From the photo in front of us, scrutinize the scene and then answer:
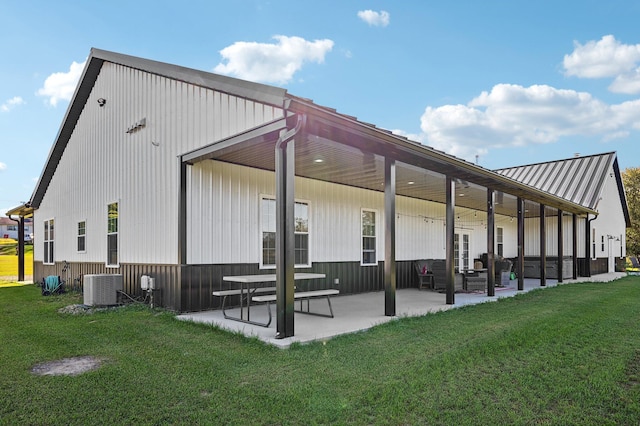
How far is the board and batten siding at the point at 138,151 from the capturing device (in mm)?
7109

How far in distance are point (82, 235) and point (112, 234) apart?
242cm

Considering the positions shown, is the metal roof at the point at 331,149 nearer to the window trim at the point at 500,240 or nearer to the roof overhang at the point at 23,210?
the roof overhang at the point at 23,210

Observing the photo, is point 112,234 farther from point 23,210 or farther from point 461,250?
point 461,250

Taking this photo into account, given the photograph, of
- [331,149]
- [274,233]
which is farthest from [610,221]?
[331,149]

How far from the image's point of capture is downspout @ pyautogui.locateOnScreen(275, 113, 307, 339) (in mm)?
5297

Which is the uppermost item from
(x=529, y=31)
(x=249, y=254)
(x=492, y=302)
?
(x=529, y=31)

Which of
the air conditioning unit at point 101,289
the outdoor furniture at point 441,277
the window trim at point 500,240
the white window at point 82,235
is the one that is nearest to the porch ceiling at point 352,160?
the outdoor furniture at point 441,277

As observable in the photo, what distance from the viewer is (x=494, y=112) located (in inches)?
1174

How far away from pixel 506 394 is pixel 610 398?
793mm

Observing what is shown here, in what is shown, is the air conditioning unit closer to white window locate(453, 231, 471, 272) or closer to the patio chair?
the patio chair

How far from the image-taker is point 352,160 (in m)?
7.88

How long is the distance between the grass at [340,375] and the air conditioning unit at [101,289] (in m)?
1.64

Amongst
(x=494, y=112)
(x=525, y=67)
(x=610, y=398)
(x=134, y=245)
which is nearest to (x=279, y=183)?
(x=610, y=398)

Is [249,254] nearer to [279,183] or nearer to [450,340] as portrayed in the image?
[279,183]
